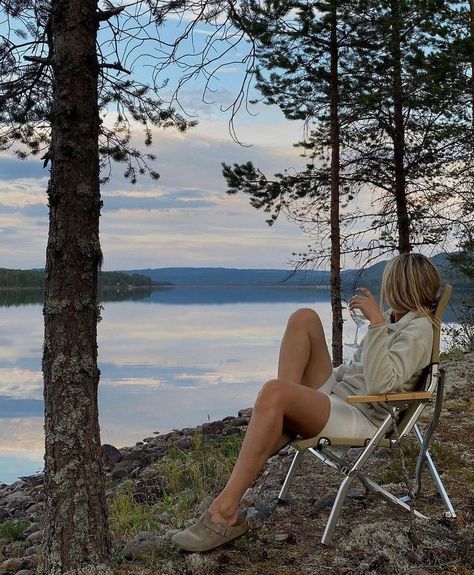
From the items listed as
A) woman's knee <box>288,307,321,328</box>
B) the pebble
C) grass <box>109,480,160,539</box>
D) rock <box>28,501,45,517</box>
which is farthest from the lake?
woman's knee <box>288,307,321,328</box>

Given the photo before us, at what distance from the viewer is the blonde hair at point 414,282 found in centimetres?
328

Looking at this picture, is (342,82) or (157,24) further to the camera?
(342,82)

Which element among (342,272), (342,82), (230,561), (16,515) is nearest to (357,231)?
(342,272)

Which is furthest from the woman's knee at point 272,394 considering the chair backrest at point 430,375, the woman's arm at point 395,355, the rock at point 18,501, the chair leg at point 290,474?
the rock at point 18,501

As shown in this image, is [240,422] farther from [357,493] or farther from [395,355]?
[395,355]

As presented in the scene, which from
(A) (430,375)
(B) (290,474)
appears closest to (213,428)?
(B) (290,474)

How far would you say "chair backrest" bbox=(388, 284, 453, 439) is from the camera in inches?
127

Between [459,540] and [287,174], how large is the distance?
373 inches

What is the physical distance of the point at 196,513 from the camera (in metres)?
4.30

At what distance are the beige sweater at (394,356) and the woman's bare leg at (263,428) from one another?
0.99 feet

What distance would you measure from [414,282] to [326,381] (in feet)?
2.15

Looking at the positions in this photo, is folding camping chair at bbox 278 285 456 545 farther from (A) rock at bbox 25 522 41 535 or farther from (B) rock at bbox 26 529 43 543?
(A) rock at bbox 25 522 41 535

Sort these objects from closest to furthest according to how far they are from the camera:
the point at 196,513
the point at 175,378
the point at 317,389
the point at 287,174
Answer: the point at 317,389 < the point at 196,513 < the point at 287,174 < the point at 175,378

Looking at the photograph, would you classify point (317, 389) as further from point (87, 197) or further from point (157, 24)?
point (157, 24)
